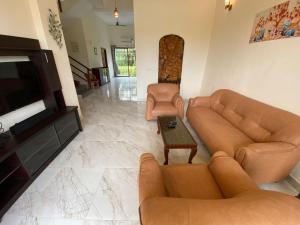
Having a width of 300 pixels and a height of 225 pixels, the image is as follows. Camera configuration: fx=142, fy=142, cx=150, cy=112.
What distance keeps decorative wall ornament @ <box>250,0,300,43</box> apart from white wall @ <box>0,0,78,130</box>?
330 cm

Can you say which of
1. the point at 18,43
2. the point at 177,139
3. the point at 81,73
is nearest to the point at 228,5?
the point at 177,139

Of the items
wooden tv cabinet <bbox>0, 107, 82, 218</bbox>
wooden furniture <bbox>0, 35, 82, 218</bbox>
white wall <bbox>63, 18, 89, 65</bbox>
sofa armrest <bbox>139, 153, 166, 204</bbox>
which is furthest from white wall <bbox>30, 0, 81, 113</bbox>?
white wall <bbox>63, 18, 89, 65</bbox>

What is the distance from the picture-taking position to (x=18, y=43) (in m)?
1.75

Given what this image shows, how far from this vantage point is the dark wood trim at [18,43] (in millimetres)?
1585

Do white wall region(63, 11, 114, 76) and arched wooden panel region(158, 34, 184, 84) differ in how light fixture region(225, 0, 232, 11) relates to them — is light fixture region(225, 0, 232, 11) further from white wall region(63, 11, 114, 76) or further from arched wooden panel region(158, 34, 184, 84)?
white wall region(63, 11, 114, 76)

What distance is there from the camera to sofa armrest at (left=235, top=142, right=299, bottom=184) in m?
1.33

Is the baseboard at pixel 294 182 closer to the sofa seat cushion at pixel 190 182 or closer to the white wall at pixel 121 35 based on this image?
the sofa seat cushion at pixel 190 182

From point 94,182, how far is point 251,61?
118 inches

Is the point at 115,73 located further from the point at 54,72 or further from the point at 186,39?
the point at 54,72

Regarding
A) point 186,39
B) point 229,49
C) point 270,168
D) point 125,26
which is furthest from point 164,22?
point 125,26

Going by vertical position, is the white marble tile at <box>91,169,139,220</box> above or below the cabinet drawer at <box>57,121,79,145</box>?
below

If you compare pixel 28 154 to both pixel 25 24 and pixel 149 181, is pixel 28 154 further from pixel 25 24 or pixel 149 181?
pixel 25 24

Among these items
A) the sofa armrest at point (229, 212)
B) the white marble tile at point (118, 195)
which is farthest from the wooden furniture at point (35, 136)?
the sofa armrest at point (229, 212)

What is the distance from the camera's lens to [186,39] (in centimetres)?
409
